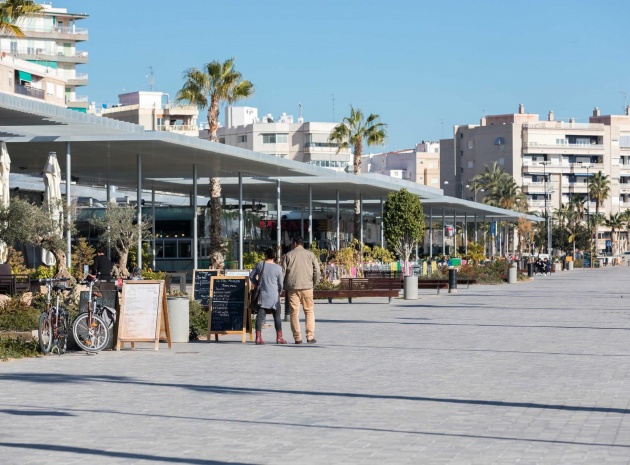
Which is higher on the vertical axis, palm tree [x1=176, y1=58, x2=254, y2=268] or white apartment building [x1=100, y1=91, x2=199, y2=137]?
white apartment building [x1=100, y1=91, x2=199, y2=137]

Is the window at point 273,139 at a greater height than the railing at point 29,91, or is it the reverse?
the window at point 273,139

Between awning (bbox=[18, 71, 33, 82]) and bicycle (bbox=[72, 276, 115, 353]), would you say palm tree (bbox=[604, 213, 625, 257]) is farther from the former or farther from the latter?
bicycle (bbox=[72, 276, 115, 353])

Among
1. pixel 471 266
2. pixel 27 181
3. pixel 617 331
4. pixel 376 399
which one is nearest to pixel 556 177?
pixel 471 266

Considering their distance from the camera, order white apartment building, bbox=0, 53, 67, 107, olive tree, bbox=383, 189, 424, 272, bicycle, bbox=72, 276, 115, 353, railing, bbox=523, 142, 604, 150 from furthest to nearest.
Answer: railing, bbox=523, 142, 604, 150
white apartment building, bbox=0, 53, 67, 107
olive tree, bbox=383, 189, 424, 272
bicycle, bbox=72, 276, 115, 353

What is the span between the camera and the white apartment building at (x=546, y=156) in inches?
6220

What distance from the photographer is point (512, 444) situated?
9.11 meters

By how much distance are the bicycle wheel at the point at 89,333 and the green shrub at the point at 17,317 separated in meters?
1.95

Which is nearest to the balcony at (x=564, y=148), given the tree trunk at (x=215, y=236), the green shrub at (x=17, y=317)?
the tree trunk at (x=215, y=236)

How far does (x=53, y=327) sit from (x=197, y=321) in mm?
3797

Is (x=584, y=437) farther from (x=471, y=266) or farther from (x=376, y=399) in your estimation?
(x=471, y=266)

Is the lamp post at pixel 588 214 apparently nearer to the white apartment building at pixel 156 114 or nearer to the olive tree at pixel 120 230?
the white apartment building at pixel 156 114

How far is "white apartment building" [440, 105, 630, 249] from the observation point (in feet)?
518

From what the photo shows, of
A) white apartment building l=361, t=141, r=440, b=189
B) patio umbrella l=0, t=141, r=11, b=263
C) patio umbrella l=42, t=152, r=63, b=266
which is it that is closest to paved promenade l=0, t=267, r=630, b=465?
patio umbrella l=42, t=152, r=63, b=266

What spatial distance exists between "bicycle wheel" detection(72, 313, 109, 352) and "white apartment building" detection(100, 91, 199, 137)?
355 ft
